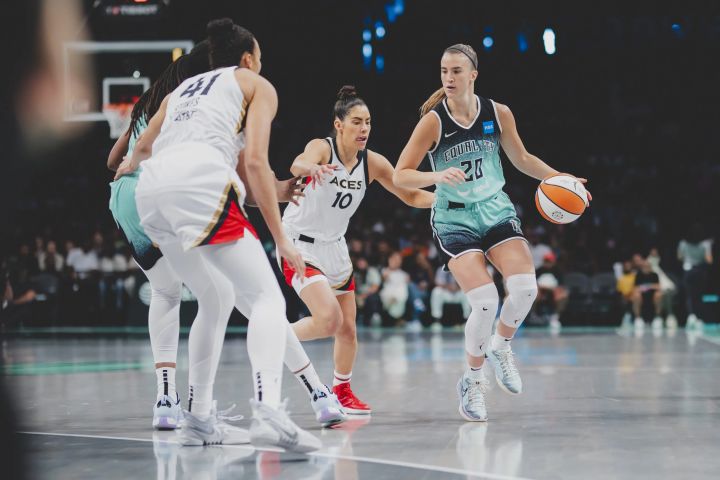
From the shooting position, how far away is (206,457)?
3.91 m

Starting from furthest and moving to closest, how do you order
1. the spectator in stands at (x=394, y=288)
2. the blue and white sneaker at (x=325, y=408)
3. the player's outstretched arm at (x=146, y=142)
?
the spectator in stands at (x=394, y=288), the blue and white sneaker at (x=325, y=408), the player's outstretched arm at (x=146, y=142)

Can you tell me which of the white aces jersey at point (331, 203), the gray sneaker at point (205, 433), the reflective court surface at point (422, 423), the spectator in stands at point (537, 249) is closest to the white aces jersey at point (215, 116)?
the gray sneaker at point (205, 433)

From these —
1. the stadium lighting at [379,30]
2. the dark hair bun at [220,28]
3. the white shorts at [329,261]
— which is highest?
the stadium lighting at [379,30]

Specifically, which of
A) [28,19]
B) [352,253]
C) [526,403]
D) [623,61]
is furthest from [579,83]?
[526,403]

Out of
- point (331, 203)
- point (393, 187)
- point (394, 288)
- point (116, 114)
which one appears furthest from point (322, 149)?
point (394, 288)

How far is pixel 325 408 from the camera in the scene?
15.4 ft

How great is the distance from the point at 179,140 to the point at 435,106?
6.22 feet

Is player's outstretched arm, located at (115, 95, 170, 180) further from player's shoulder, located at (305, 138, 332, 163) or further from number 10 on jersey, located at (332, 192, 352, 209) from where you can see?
number 10 on jersey, located at (332, 192, 352, 209)

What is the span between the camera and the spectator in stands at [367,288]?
14.7 meters

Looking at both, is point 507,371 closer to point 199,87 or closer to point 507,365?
point 507,365

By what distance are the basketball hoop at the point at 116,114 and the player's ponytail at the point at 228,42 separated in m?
8.97

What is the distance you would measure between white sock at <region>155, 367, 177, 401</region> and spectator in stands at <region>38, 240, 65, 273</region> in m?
10.6

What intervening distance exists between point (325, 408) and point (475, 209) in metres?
1.42

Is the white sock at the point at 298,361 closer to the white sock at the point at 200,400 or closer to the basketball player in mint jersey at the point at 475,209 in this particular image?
the white sock at the point at 200,400
